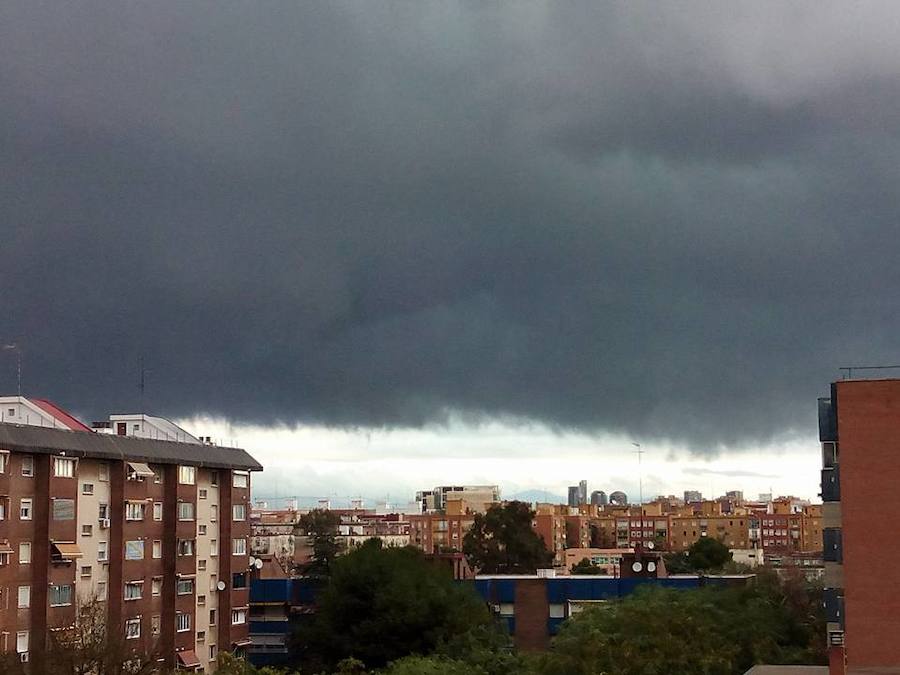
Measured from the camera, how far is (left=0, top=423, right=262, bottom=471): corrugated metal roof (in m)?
60.1

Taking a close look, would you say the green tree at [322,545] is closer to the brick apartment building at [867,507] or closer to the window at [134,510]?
the window at [134,510]

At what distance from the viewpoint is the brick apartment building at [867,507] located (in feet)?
167

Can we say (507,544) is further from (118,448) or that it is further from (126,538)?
(118,448)

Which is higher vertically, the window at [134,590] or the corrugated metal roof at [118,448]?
the corrugated metal roof at [118,448]

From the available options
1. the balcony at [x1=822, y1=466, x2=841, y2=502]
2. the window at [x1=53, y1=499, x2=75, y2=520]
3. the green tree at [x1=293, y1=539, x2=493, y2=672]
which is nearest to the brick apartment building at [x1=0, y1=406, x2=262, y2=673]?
the window at [x1=53, y1=499, x2=75, y2=520]

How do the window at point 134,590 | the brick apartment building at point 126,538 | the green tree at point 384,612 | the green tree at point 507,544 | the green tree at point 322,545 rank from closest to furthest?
the brick apartment building at point 126,538 < the window at point 134,590 < the green tree at point 384,612 < the green tree at point 322,545 < the green tree at point 507,544

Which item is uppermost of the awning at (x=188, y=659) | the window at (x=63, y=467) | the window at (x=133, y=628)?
the window at (x=63, y=467)

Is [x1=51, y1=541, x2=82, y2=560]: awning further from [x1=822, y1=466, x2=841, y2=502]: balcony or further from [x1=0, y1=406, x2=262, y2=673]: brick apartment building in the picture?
Result: [x1=822, y1=466, x2=841, y2=502]: balcony

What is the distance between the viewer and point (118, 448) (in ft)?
220

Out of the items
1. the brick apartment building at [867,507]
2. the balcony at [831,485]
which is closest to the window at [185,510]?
the balcony at [831,485]

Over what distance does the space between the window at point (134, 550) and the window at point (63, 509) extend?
5061mm

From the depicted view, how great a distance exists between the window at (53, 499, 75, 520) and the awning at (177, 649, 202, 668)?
1231 cm

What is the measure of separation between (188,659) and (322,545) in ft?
117

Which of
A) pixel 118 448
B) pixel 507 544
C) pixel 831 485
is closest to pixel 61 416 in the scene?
pixel 118 448
